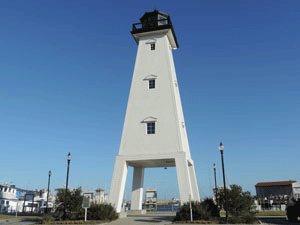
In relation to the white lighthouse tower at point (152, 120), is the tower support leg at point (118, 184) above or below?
below

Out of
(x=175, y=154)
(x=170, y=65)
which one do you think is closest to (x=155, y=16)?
(x=170, y=65)

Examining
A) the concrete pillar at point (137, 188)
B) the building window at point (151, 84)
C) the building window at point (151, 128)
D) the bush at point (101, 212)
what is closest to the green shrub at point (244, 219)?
the bush at point (101, 212)

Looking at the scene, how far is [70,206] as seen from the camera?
20.2 m

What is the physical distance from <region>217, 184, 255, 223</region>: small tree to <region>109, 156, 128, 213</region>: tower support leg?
8.41 m

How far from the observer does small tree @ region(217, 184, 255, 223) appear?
1769 cm

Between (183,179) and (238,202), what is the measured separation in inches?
179

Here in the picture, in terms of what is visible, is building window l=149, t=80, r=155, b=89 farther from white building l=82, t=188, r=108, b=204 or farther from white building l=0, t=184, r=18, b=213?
white building l=0, t=184, r=18, b=213

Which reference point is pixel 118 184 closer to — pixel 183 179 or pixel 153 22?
pixel 183 179

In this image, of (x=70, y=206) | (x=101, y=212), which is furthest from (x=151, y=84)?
(x=70, y=206)

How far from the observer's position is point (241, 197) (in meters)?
19.0

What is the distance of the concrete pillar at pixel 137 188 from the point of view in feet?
86.7

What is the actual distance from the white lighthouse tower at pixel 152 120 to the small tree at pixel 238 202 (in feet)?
9.87

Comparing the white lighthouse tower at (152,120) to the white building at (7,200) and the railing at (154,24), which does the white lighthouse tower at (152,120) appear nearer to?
the railing at (154,24)

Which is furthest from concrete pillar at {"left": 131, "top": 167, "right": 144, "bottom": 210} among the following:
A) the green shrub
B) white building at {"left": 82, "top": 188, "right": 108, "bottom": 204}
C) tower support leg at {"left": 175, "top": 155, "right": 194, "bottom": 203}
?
the green shrub
